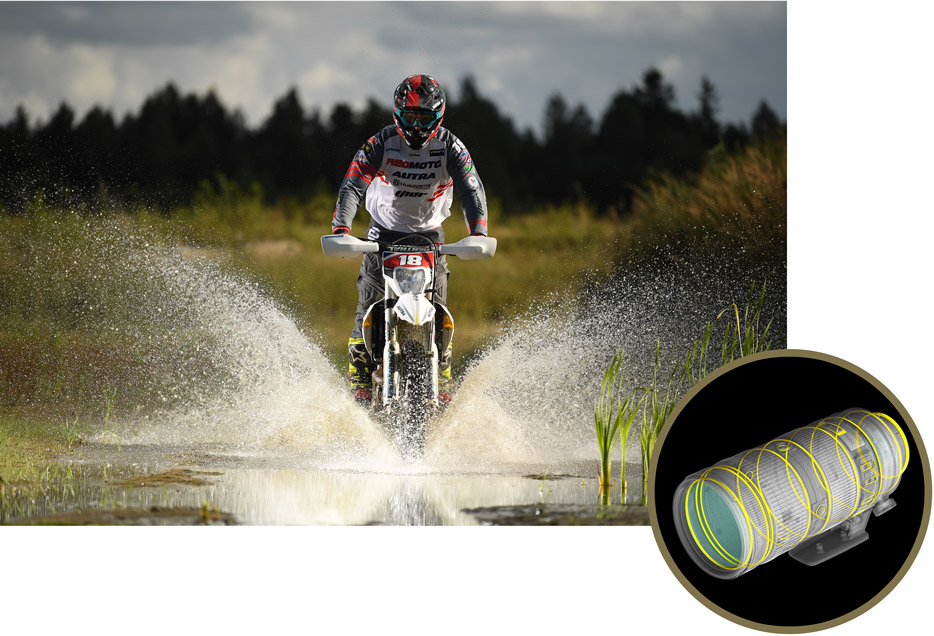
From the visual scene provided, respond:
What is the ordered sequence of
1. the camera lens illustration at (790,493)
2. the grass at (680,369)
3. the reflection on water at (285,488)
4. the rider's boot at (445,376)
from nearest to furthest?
the camera lens illustration at (790,493) < the reflection on water at (285,488) < the rider's boot at (445,376) < the grass at (680,369)

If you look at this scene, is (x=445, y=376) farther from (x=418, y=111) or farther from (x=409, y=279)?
(x=418, y=111)

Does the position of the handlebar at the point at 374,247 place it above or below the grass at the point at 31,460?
above

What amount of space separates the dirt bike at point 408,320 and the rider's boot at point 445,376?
0.03 meters

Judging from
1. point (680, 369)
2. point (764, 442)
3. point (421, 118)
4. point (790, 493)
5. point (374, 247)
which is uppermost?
point (421, 118)

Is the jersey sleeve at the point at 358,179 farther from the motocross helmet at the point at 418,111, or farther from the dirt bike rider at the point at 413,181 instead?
the motocross helmet at the point at 418,111

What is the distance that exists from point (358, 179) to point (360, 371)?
3.16ft

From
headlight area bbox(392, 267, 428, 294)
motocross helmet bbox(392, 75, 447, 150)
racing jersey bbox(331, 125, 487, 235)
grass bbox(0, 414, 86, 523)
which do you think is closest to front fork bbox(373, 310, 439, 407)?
headlight area bbox(392, 267, 428, 294)

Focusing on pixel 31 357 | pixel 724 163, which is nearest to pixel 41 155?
pixel 31 357

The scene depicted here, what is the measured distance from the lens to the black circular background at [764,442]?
301cm

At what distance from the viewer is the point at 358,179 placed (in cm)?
462

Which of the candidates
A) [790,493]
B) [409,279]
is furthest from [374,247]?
[790,493]

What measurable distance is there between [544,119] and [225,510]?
8.56ft

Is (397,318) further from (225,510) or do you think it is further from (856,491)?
(856,491)

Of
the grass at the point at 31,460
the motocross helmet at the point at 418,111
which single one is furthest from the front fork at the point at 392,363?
the grass at the point at 31,460
